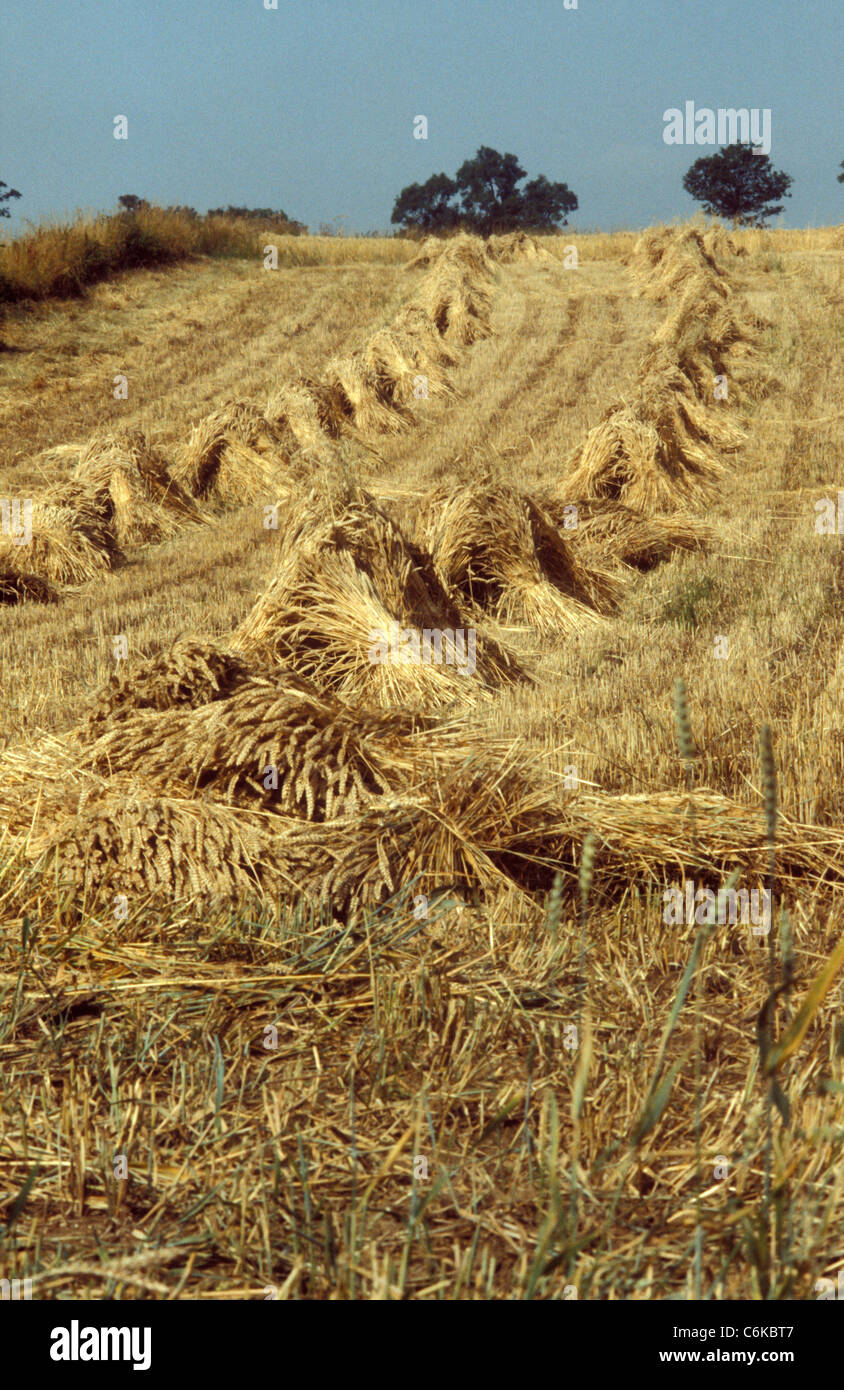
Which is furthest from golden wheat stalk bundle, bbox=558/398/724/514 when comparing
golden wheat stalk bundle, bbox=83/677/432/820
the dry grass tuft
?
the dry grass tuft

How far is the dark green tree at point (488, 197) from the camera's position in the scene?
70812 millimetres

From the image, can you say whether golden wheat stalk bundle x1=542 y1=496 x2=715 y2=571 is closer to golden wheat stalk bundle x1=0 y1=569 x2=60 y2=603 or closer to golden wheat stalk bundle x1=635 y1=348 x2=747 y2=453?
golden wheat stalk bundle x1=635 y1=348 x2=747 y2=453

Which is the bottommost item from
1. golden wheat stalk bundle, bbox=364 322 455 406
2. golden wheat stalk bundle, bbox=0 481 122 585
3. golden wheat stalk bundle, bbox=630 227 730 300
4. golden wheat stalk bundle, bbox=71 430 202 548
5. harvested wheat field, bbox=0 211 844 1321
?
harvested wheat field, bbox=0 211 844 1321

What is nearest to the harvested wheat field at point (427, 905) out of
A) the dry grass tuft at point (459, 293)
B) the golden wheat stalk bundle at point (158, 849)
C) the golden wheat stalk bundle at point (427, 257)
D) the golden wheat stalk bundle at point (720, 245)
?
the golden wheat stalk bundle at point (158, 849)

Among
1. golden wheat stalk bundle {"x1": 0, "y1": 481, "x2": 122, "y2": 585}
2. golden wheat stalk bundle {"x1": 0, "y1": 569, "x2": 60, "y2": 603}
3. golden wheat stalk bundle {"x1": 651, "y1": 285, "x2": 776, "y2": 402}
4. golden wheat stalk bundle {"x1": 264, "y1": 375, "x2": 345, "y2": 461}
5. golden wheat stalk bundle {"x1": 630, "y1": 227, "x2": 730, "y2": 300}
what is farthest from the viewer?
golden wheat stalk bundle {"x1": 630, "y1": 227, "x2": 730, "y2": 300}

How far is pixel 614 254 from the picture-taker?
26203mm

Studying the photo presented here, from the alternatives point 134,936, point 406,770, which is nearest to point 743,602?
point 406,770

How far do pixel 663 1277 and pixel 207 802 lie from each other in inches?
82.7

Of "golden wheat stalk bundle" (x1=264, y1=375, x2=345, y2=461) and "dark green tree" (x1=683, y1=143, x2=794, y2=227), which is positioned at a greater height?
"dark green tree" (x1=683, y1=143, x2=794, y2=227)

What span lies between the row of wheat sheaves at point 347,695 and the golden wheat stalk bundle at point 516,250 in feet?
42.6

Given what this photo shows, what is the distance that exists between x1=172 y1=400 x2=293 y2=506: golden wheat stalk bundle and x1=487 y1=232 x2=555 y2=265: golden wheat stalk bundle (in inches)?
567

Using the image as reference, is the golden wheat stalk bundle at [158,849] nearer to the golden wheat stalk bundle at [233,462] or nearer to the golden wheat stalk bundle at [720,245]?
the golden wheat stalk bundle at [233,462]

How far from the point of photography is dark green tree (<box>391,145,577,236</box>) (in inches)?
2788

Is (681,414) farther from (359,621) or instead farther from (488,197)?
(488,197)
